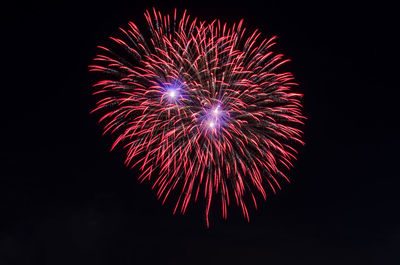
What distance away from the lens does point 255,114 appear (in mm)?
28281

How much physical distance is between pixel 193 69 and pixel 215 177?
242 inches

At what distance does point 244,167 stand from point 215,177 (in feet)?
5.90

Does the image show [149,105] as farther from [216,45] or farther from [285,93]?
[285,93]

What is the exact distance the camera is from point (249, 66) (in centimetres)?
2816

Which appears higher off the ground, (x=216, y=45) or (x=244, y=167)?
(x=216, y=45)

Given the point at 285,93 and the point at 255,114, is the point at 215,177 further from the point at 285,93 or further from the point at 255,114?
the point at 285,93

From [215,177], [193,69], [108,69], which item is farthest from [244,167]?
[108,69]

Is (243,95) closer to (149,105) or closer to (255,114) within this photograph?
(255,114)

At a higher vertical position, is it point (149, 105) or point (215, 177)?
point (149, 105)

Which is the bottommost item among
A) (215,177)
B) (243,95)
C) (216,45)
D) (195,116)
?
(215,177)

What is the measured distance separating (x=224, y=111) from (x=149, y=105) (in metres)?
4.21

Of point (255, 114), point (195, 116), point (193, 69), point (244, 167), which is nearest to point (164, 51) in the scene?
point (193, 69)

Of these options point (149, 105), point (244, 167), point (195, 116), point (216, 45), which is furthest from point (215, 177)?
point (216, 45)

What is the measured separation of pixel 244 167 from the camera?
28.4 meters
